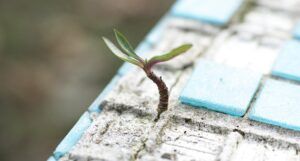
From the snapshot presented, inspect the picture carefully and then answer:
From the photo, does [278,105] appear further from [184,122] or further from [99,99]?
[99,99]

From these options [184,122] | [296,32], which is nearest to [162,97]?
[184,122]

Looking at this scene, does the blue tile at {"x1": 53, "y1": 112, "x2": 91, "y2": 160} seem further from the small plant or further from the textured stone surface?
the small plant

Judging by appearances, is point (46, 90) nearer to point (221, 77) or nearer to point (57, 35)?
point (57, 35)

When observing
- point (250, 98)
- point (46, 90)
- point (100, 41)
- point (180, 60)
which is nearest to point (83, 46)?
point (100, 41)

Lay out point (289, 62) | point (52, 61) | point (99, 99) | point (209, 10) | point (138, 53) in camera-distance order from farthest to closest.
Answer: point (52, 61) < point (209, 10) < point (138, 53) < point (289, 62) < point (99, 99)

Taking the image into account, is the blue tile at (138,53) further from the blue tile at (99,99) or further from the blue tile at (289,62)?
the blue tile at (289,62)
